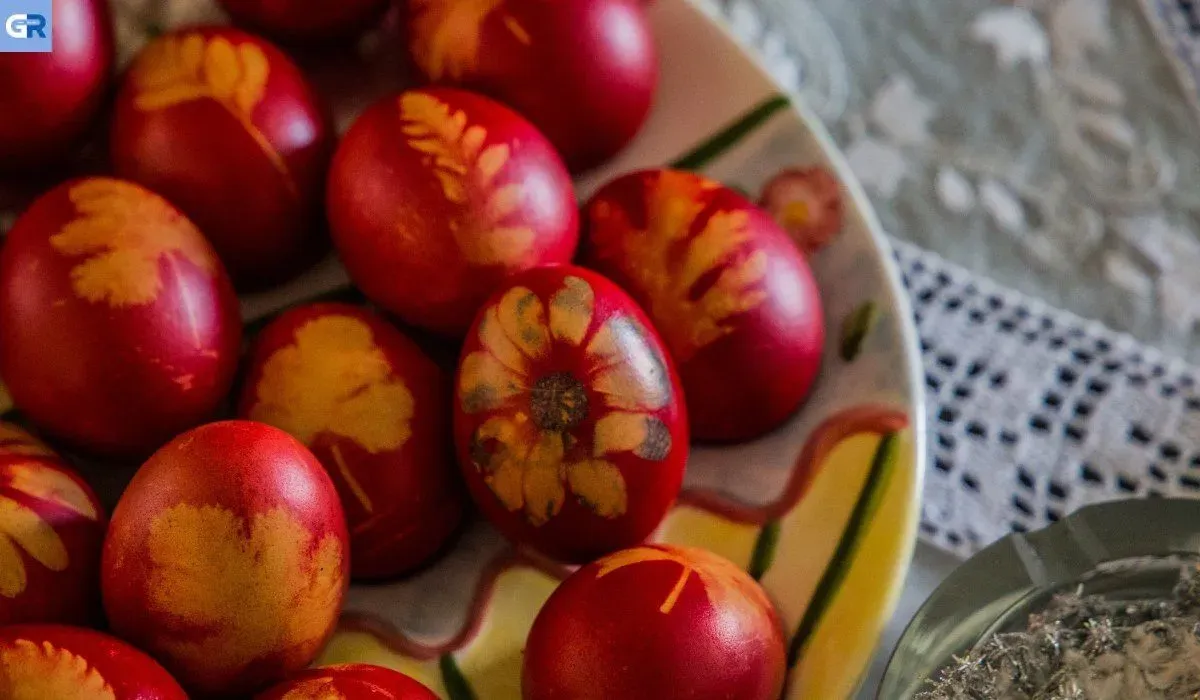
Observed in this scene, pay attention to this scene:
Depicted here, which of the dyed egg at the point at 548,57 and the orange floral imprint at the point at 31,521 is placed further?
the dyed egg at the point at 548,57

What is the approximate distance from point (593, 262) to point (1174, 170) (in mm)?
411

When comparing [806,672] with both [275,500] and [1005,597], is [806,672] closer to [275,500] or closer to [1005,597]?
[1005,597]

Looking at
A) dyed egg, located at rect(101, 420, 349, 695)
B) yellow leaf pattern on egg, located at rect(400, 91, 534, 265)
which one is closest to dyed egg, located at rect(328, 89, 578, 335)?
yellow leaf pattern on egg, located at rect(400, 91, 534, 265)

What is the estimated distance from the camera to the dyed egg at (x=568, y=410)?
0.44 metres

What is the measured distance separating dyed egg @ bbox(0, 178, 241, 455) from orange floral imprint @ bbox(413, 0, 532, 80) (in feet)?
0.48

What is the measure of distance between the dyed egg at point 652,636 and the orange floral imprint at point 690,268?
10cm

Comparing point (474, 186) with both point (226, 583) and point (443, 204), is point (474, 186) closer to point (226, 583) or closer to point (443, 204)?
point (443, 204)

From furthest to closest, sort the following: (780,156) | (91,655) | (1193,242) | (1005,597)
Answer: (1193,242) → (780,156) → (1005,597) → (91,655)

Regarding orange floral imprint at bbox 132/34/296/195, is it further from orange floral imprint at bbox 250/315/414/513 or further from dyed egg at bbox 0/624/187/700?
dyed egg at bbox 0/624/187/700

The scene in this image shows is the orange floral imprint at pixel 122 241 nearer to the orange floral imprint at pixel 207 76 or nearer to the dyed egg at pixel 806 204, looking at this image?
the orange floral imprint at pixel 207 76

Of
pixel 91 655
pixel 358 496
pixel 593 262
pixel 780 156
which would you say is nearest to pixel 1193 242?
pixel 780 156

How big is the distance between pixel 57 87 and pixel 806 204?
1.13 feet

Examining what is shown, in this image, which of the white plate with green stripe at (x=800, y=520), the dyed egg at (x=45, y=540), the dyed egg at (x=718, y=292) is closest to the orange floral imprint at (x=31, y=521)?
the dyed egg at (x=45, y=540)

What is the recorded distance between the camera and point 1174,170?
72 centimetres
